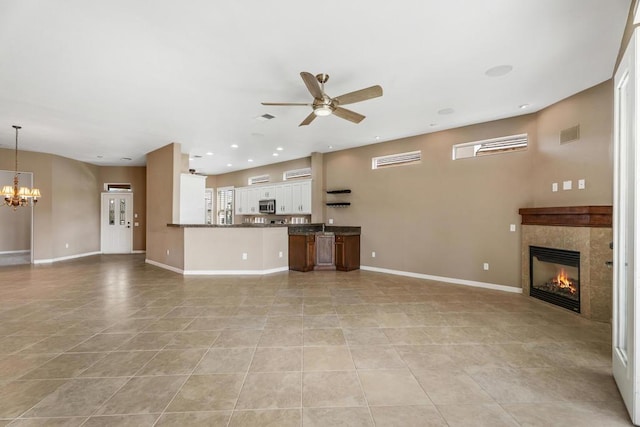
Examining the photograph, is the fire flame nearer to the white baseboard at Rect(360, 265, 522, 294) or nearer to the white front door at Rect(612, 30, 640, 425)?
the white baseboard at Rect(360, 265, 522, 294)

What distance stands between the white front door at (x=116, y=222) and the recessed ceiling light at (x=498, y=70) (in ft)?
33.4

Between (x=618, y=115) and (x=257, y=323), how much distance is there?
3.80 metres

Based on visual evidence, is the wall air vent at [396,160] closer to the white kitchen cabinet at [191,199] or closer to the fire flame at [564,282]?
the fire flame at [564,282]

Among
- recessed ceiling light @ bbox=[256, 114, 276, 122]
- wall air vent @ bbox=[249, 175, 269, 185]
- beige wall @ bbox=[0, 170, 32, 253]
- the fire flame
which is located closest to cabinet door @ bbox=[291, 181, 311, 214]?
wall air vent @ bbox=[249, 175, 269, 185]

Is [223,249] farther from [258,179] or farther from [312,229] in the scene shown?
[258,179]

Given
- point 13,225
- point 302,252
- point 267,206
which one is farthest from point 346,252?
point 13,225

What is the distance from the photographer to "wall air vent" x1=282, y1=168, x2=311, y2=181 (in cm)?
809

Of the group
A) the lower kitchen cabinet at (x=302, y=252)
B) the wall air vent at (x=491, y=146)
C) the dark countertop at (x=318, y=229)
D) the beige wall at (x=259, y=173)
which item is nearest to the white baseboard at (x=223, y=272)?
the lower kitchen cabinet at (x=302, y=252)

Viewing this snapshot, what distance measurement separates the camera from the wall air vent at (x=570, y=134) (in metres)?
3.88

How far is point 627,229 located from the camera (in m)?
1.92

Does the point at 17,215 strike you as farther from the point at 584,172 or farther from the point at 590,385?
the point at 584,172

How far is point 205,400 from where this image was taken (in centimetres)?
192

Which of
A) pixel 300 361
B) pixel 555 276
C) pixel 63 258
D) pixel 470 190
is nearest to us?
pixel 300 361

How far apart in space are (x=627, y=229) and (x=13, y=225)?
1364cm
